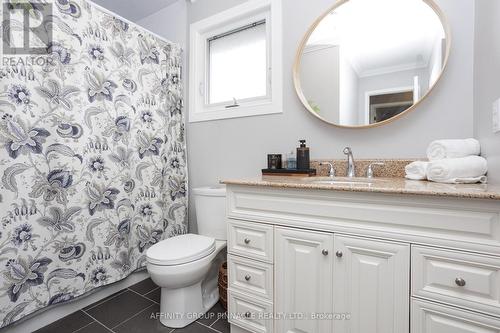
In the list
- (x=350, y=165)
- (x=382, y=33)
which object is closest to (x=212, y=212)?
(x=350, y=165)

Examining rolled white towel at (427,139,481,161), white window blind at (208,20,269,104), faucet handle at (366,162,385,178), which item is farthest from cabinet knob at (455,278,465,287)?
white window blind at (208,20,269,104)

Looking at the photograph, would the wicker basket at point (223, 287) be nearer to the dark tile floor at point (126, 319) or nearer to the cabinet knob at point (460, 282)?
the dark tile floor at point (126, 319)

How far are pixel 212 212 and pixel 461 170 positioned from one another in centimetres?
135

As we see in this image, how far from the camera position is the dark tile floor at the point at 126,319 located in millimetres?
1333

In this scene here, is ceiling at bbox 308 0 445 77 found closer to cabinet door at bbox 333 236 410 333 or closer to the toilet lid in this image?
cabinet door at bbox 333 236 410 333

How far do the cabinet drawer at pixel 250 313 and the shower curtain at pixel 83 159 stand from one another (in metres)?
0.91

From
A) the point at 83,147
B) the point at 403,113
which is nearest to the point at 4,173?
the point at 83,147

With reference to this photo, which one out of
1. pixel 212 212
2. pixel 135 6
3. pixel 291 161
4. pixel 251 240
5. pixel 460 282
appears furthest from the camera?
pixel 135 6

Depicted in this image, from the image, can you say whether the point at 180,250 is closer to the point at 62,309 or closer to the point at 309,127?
the point at 62,309

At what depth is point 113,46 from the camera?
1.58 meters

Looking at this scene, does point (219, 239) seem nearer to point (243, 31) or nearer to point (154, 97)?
point (154, 97)

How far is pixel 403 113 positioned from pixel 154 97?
5.51ft

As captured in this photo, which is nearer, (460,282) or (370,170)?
(460,282)

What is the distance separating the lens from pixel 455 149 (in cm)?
102
